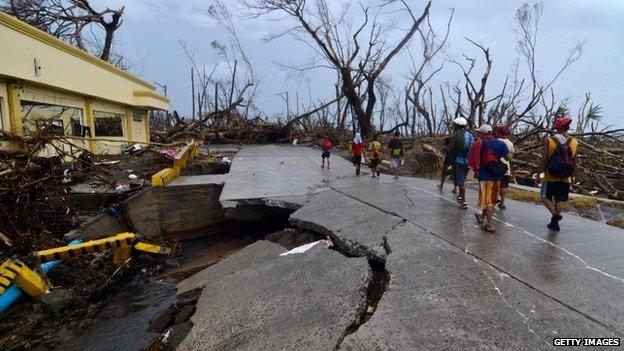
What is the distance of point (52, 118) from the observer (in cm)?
1113

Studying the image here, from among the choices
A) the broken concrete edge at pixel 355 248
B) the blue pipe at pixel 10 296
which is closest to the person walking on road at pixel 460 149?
the broken concrete edge at pixel 355 248

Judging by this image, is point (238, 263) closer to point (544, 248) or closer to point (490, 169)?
point (490, 169)

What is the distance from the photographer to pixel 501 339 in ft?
9.71

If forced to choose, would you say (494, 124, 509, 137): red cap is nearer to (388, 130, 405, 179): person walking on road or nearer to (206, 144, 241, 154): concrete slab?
(388, 130, 405, 179): person walking on road

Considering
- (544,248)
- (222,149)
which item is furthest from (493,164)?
(222,149)

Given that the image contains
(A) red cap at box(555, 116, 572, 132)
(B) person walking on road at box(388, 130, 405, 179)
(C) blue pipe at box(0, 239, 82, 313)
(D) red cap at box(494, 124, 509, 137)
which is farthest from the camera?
(B) person walking on road at box(388, 130, 405, 179)

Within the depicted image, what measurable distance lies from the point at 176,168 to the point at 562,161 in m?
9.38

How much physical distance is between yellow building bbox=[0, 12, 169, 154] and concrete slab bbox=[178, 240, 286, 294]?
18.0 ft

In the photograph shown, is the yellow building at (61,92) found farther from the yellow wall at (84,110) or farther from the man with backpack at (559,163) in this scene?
the man with backpack at (559,163)

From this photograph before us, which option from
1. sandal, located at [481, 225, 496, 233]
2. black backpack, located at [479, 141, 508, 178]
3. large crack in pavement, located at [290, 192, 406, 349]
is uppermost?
black backpack, located at [479, 141, 508, 178]

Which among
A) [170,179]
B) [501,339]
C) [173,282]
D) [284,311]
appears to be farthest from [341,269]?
[170,179]

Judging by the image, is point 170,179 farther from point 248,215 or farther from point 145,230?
point 248,215

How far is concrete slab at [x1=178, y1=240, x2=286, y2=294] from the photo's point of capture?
18.4 ft

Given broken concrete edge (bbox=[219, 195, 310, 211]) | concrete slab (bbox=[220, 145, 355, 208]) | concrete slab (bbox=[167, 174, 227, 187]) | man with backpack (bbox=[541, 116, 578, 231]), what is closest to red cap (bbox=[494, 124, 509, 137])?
man with backpack (bbox=[541, 116, 578, 231])
